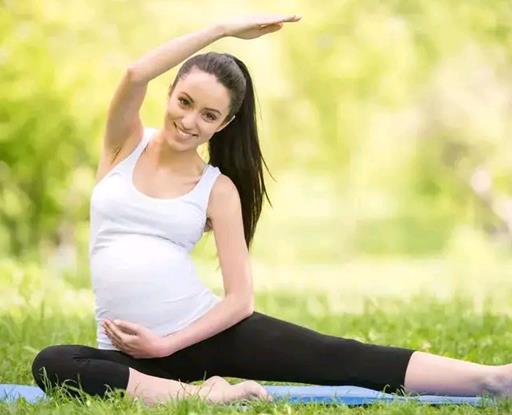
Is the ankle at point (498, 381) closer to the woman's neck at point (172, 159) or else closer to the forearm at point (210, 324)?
the forearm at point (210, 324)

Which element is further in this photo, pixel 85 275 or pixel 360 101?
pixel 360 101

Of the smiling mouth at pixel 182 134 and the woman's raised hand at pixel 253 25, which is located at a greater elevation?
the woman's raised hand at pixel 253 25

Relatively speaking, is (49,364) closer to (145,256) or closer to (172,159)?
(145,256)

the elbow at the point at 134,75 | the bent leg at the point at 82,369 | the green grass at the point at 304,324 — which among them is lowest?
the green grass at the point at 304,324

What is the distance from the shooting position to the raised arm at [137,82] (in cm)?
347

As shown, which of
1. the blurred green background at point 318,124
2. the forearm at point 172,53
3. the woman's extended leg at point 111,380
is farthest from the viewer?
the blurred green background at point 318,124

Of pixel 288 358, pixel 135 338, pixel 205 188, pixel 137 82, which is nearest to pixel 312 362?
pixel 288 358

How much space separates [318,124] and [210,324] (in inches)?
437

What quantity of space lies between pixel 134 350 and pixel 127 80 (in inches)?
36.1

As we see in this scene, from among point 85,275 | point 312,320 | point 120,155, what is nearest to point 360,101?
point 85,275

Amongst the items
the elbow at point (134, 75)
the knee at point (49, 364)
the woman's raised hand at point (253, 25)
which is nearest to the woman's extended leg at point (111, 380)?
the knee at point (49, 364)

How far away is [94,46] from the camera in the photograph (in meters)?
9.50

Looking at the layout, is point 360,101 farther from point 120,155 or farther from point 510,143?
point 120,155

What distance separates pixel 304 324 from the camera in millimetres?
5750
